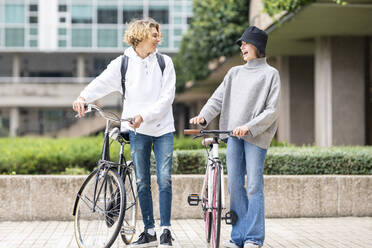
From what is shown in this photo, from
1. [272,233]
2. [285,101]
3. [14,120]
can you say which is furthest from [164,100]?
[14,120]

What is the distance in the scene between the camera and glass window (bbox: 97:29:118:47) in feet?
149

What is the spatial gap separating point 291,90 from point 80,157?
1286 cm

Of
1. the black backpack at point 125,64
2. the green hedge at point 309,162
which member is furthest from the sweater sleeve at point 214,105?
the green hedge at point 309,162

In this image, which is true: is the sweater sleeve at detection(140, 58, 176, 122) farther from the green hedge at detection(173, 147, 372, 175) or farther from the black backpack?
the green hedge at detection(173, 147, 372, 175)

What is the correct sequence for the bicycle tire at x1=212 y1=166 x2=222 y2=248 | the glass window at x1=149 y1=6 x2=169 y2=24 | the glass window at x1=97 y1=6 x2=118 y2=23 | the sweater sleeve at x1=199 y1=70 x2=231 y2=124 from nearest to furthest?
1. the bicycle tire at x1=212 y1=166 x2=222 y2=248
2. the sweater sleeve at x1=199 y1=70 x2=231 y2=124
3. the glass window at x1=149 y1=6 x2=169 y2=24
4. the glass window at x1=97 y1=6 x2=118 y2=23

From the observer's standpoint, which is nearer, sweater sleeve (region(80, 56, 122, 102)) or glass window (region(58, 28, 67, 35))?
sweater sleeve (region(80, 56, 122, 102))

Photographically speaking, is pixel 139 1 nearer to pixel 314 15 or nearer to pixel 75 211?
pixel 314 15

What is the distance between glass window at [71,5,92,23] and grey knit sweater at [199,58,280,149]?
41.0m

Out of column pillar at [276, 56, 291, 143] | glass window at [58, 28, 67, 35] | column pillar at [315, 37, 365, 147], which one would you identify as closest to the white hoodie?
column pillar at [315, 37, 365, 147]

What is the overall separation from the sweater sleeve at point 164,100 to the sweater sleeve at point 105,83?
426mm

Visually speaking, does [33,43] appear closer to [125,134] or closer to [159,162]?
[125,134]

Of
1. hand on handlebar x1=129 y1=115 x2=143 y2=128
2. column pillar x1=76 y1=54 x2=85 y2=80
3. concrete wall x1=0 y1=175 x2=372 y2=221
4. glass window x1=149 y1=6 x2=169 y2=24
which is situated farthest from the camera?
column pillar x1=76 y1=54 x2=85 y2=80

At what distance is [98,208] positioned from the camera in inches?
205

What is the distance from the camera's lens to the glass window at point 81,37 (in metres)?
45.2
